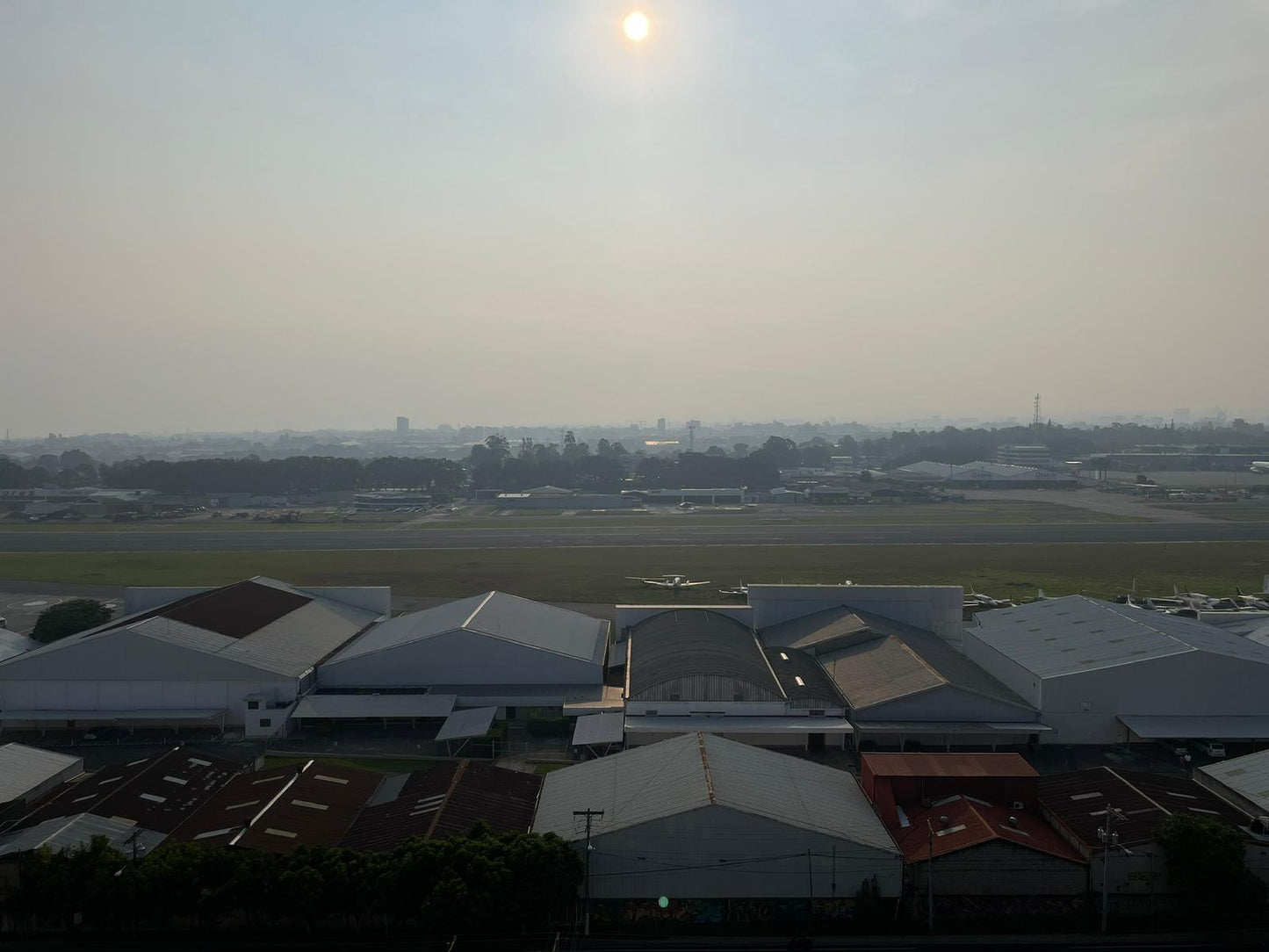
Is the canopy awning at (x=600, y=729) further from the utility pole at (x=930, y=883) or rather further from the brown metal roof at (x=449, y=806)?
the utility pole at (x=930, y=883)

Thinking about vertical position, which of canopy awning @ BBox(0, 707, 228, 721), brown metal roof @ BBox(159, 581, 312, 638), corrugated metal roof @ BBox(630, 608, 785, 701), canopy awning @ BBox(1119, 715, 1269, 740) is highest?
brown metal roof @ BBox(159, 581, 312, 638)

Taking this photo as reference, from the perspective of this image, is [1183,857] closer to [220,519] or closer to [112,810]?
[112,810]

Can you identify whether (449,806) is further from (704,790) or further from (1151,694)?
(1151,694)

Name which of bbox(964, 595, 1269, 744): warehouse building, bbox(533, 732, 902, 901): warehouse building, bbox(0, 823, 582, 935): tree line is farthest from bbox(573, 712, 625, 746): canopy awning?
bbox(964, 595, 1269, 744): warehouse building

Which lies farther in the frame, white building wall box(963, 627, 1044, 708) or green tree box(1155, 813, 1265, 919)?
white building wall box(963, 627, 1044, 708)

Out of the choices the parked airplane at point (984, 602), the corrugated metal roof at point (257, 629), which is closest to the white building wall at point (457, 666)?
the corrugated metal roof at point (257, 629)

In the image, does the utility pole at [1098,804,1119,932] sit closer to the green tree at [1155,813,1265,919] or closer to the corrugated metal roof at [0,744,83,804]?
the green tree at [1155,813,1265,919]
